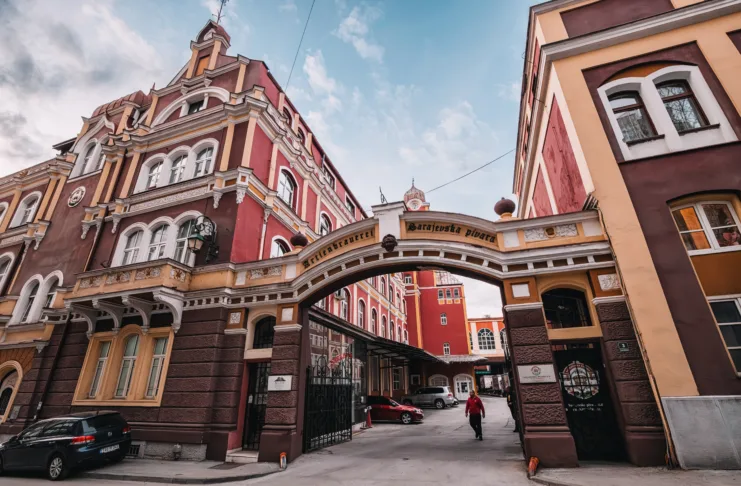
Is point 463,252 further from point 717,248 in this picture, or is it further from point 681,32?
point 681,32

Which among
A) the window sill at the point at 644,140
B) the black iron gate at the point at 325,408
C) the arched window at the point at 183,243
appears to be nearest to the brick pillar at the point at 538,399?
the window sill at the point at 644,140

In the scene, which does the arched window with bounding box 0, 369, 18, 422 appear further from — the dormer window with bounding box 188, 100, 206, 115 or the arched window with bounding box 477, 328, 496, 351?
the arched window with bounding box 477, 328, 496, 351

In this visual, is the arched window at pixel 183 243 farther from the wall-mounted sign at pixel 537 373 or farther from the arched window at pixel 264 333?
the wall-mounted sign at pixel 537 373

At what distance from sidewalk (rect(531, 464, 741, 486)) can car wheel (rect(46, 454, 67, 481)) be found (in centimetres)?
1109

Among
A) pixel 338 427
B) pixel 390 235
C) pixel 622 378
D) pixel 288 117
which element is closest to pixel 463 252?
pixel 390 235

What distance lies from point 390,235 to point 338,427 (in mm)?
7655

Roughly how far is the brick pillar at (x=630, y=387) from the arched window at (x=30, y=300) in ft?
76.9

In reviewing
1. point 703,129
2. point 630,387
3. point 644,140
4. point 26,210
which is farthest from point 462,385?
point 26,210

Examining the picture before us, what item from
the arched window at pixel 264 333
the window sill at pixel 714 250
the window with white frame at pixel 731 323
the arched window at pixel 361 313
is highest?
the arched window at pixel 361 313

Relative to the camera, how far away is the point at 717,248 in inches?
307

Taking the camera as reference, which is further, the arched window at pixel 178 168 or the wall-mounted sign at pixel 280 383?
the arched window at pixel 178 168

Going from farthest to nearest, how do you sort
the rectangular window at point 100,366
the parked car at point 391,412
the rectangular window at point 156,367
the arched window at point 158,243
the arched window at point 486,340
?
the arched window at point 486,340, the parked car at point 391,412, the arched window at point 158,243, the rectangular window at point 100,366, the rectangular window at point 156,367

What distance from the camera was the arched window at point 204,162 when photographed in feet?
49.6

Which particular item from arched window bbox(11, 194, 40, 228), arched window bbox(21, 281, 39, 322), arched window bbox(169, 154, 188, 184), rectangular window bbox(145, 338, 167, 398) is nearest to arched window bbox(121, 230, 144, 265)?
arched window bbox(169, 154, 188, 184)
